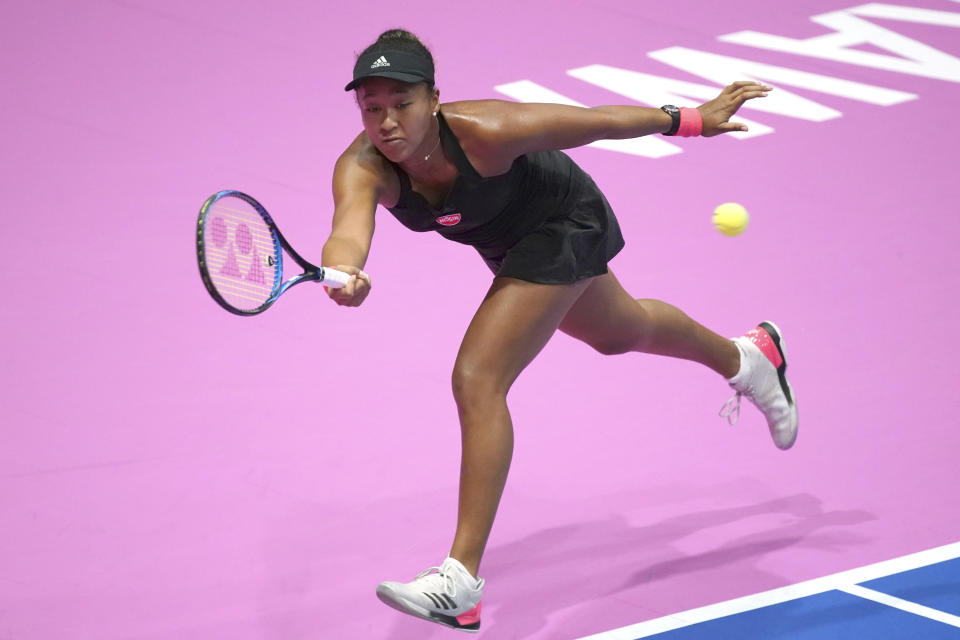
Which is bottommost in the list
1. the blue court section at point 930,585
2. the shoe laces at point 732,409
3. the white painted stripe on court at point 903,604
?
the white painted stripe on court at point 903,604

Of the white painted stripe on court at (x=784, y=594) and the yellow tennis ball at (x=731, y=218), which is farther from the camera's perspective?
the yellow tennis ball at (x=731, y=218)

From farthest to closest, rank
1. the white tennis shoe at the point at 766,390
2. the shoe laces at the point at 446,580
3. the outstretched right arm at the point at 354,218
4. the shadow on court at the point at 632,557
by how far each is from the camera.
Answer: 1. the white tennis shoe at the point at 766,390
2. the shadow on court at the point at 632,557
3. the shoe laces at the point at 446,580
4. the outstretched right arm at the point at 354,218

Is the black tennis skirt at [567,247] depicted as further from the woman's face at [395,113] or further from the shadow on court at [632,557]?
the shadow on court at [632,557]

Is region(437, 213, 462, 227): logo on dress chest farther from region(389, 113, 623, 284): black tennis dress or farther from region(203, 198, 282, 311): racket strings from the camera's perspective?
region(203, 198, 282, 311): racket strings

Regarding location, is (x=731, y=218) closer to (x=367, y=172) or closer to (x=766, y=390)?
(x=766, y=390)

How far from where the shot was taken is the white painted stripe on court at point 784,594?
11.6ft

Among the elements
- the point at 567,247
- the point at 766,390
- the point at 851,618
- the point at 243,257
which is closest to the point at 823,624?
the point at 851,618

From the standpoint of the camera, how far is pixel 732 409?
4484mm

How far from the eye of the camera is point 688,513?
4188mm

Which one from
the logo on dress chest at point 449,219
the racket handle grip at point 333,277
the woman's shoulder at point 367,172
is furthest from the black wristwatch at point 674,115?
the racket handle grip at point 333,277

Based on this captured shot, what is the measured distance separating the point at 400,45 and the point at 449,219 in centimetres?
49

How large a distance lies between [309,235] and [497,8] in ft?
10.9

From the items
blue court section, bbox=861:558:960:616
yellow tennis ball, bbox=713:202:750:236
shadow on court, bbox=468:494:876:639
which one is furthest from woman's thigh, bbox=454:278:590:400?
blue court section, bbox=861:558:960:616

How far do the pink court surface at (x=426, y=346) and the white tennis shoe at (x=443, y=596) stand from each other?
1.42ft
